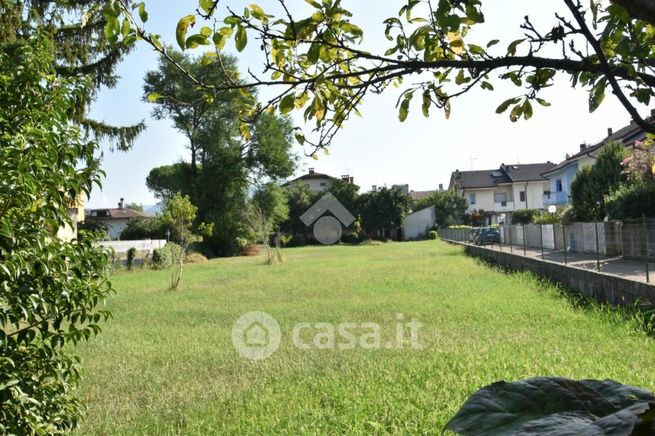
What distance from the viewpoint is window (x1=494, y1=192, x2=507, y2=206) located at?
174 ft

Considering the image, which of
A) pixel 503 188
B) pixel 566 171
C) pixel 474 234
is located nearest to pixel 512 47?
pixel 474 234

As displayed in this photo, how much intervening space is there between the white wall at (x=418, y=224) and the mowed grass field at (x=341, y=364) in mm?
42720

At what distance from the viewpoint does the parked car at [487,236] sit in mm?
24484

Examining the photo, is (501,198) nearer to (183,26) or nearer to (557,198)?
(557,198)

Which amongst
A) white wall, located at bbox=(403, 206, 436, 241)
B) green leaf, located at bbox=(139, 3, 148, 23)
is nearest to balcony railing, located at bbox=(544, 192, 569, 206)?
white wall, located at bbox=(403, 206, 436, 241)

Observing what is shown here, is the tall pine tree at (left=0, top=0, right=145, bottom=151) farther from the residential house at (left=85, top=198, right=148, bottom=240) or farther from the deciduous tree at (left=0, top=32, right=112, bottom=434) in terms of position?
the residential house at (left=85, top=198, right=148, bottom=240)

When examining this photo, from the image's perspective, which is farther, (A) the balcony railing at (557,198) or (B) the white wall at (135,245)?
(A) the balcony railing at (557,198)

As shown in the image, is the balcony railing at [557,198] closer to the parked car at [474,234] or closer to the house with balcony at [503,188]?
the parked car at [474,234]

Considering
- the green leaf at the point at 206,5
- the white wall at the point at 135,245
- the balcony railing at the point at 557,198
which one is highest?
the balcony railing at the point at 557,198

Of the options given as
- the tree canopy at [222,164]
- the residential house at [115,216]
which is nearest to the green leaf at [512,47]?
the tree canopy at [222,164]

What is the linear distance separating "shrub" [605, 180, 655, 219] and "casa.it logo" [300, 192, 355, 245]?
35.3 meters

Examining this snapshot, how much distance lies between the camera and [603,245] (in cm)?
1207

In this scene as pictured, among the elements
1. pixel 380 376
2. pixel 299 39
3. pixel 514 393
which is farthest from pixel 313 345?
pixel 514 393

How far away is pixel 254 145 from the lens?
37969 mm
